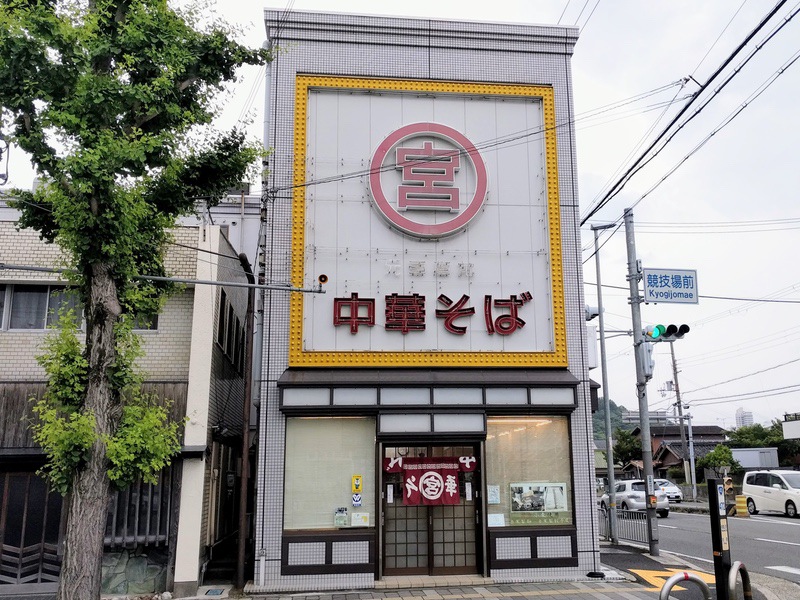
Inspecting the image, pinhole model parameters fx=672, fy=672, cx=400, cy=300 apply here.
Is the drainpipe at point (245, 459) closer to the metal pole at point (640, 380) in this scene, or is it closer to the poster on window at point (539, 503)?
the poster on window at point (539, 503)

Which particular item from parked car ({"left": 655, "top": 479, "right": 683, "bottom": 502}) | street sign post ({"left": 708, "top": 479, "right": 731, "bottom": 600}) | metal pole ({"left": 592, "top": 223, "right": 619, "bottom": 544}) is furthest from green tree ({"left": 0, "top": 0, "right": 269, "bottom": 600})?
parked car ({"left": 655, "top": 479, "right": 683, "bottom": 502})

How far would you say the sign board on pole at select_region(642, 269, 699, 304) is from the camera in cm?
1669

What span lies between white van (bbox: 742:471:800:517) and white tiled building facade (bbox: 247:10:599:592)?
1799cm

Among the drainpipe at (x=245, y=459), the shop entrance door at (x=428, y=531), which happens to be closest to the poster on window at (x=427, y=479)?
the shop entrance door at (x=428, y=531)

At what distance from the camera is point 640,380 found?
688 inches

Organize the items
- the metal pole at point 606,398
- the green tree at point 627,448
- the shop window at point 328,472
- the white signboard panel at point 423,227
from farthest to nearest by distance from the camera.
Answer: the green tree at point 627,448 < the metal pole at point 606,398 < the white signboard panel at point 423,227 < the shop window at point 328,472

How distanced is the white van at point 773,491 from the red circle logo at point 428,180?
21.3 m

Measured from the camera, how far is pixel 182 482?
1343 centimetres

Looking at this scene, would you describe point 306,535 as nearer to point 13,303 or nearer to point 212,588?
point 212,588

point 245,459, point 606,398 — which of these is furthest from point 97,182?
point 606,398

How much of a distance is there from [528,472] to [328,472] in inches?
168

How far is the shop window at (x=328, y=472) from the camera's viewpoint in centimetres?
1359

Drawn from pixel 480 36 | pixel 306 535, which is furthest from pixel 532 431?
pixel 480 36

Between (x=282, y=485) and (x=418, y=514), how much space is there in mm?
2922
